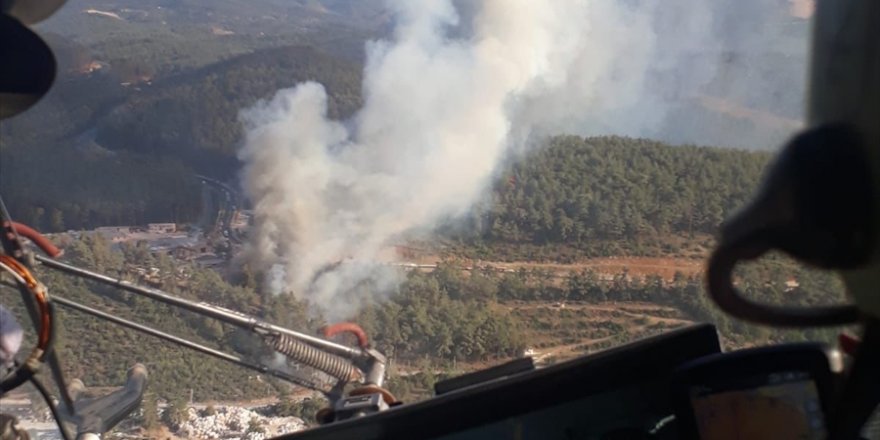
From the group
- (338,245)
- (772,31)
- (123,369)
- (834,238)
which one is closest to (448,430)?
(834,238)

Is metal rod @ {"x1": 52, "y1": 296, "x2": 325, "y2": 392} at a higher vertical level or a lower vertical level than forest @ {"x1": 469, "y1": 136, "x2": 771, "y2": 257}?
higher

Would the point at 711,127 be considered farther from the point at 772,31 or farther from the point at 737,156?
the point at 737,156

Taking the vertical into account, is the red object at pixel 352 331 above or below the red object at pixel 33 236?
below

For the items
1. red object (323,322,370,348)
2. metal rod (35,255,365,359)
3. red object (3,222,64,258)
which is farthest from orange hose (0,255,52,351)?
red object (323,322,370,348)

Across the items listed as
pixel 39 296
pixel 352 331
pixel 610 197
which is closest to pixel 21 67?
pixel 39 296

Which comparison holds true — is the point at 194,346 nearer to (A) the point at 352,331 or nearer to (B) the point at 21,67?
(A) the point at 352,331

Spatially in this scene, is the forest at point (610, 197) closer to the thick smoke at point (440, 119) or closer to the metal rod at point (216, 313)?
the thick smoke at point (440, 119)

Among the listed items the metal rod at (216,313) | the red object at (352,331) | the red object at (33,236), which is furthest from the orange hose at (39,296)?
the red object at (352,331)

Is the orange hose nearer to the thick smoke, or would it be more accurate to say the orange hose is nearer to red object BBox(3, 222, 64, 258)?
red object BBox(3, 222, 64, 258)
